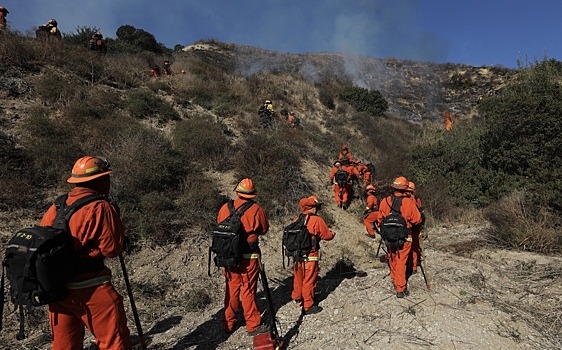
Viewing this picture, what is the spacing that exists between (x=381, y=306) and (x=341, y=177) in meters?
5.07

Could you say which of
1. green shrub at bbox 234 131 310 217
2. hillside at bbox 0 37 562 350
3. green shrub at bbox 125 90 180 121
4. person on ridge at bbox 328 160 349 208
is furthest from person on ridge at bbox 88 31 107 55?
person on ridge at bbox 328 160 349 208

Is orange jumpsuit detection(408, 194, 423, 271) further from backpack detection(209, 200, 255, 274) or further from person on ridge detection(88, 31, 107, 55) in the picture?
person on ridge detection(88, 31, 107, 55)

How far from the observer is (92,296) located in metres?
2.66

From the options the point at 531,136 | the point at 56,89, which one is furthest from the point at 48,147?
the point at 531,136

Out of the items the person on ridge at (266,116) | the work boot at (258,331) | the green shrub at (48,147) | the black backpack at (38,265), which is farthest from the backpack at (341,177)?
the black backpack at (38,265)

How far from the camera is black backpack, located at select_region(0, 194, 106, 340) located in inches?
93.0

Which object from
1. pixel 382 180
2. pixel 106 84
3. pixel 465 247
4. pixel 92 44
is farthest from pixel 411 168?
pixel 92 44

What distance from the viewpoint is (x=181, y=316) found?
197 inches

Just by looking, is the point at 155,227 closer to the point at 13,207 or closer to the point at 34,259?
the point at 13,207

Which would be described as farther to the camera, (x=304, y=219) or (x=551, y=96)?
(x=551, y=96)

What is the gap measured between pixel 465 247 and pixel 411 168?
508cm

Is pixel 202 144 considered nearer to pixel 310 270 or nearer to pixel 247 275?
pixel 310 270

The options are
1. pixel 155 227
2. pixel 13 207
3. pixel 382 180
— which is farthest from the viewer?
pixel 382 180

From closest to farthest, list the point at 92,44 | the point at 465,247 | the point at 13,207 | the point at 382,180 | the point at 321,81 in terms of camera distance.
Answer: the point at 13,207
the point at 465,247
the point at 382,180
the point at 92,44
the point at 321,81
